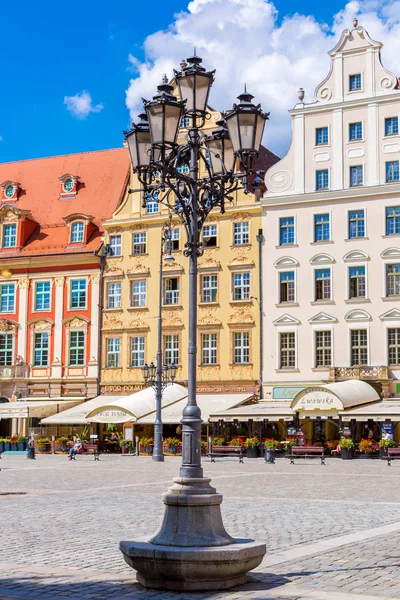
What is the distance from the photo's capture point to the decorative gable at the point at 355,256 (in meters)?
40.9

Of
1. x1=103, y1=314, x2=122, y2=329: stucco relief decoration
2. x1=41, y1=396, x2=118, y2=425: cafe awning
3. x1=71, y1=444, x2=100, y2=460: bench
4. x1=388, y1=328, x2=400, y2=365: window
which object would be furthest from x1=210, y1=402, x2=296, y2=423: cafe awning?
A: x1=103, y1=314, x2=122, y2=329: stucco relief decoration

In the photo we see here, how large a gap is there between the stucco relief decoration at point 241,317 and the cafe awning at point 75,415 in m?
7.46

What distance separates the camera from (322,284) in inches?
1657

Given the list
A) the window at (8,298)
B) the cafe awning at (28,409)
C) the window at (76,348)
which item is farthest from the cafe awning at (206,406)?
the window at (8,298)

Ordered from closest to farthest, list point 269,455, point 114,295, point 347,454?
point 269,455 → point 347,454 → point 114,295

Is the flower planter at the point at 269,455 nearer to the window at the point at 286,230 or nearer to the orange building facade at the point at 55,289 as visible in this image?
the window at the point at 286,230

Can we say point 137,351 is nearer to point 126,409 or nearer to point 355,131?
point 126,409

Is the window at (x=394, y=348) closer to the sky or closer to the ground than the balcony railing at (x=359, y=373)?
closer to the sky

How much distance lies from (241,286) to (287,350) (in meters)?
4.07

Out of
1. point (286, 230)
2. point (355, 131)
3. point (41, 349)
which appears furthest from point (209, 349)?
point (355, 131)

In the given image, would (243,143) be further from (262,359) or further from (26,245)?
(26,245)

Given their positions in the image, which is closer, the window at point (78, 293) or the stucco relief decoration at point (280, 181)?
the stucco relief decoration at point (280, 181)

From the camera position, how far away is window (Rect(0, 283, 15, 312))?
48.9 m

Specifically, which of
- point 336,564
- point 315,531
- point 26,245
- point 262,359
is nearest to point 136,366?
point 262,359
